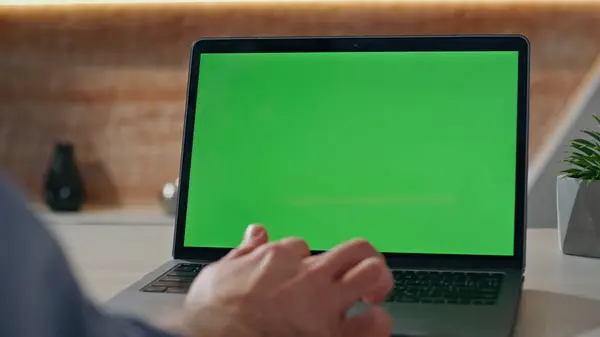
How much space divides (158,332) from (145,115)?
1320 millimetres

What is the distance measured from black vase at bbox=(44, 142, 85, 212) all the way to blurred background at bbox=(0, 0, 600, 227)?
0.04 feet

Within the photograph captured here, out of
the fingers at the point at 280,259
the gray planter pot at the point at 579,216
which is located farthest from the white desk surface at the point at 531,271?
the fingers at the point at 280,259

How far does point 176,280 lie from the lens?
2.43 feet

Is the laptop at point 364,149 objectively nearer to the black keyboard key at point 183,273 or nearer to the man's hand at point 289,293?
the black keyboard key at point 183,273

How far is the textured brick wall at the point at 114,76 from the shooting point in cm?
165

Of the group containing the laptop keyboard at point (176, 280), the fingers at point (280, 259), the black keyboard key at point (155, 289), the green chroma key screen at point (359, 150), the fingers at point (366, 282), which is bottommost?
the black keyboard key at point (155, 289)

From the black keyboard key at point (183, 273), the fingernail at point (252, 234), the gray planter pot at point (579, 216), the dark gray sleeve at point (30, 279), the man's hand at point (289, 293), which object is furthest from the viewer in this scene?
the gray planter pot at point (579, 216)

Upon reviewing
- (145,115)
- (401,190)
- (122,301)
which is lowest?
(122,301)

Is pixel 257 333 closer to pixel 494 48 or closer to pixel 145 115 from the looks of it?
pixel 494 48

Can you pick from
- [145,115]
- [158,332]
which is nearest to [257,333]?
[158,332]

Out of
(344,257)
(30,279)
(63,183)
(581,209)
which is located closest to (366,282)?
(344,257)

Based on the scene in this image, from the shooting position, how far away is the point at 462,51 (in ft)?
2.74

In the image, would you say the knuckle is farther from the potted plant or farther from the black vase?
the black vase

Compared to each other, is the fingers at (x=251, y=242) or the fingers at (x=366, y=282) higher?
the fingers at (x=251, y=242)
